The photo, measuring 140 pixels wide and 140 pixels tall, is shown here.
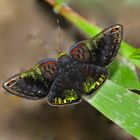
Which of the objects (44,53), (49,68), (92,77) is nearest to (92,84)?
(92,77)

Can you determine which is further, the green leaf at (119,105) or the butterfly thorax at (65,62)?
the butterfly thorax at (65,62)

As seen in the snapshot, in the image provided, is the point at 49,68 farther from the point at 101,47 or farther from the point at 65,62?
the point at 101,47

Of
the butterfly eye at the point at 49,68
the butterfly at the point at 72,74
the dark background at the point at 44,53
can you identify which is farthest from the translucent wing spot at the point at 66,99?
the dark background at the point at 44,53

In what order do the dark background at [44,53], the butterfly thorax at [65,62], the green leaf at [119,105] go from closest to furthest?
1. the green leaf at [119,105]
2. the butterfly thorax at [65,62]
3. the dark background at [44,53]

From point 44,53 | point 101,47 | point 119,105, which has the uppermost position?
point 101,47

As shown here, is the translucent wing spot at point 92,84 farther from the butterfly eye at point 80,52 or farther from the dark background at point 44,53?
the dark background at point 44,53

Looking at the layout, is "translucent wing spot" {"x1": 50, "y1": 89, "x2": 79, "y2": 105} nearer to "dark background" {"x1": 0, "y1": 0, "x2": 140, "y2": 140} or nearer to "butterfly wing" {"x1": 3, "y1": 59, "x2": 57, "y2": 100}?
"butterfly wing" {"x1": 3, "y1": 59, "x2": 57, "y2": 100}

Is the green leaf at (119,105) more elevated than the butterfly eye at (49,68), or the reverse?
the butterfly eye at (49,68)

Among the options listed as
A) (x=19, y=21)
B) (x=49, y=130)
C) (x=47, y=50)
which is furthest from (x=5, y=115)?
(x=19, y=21)
